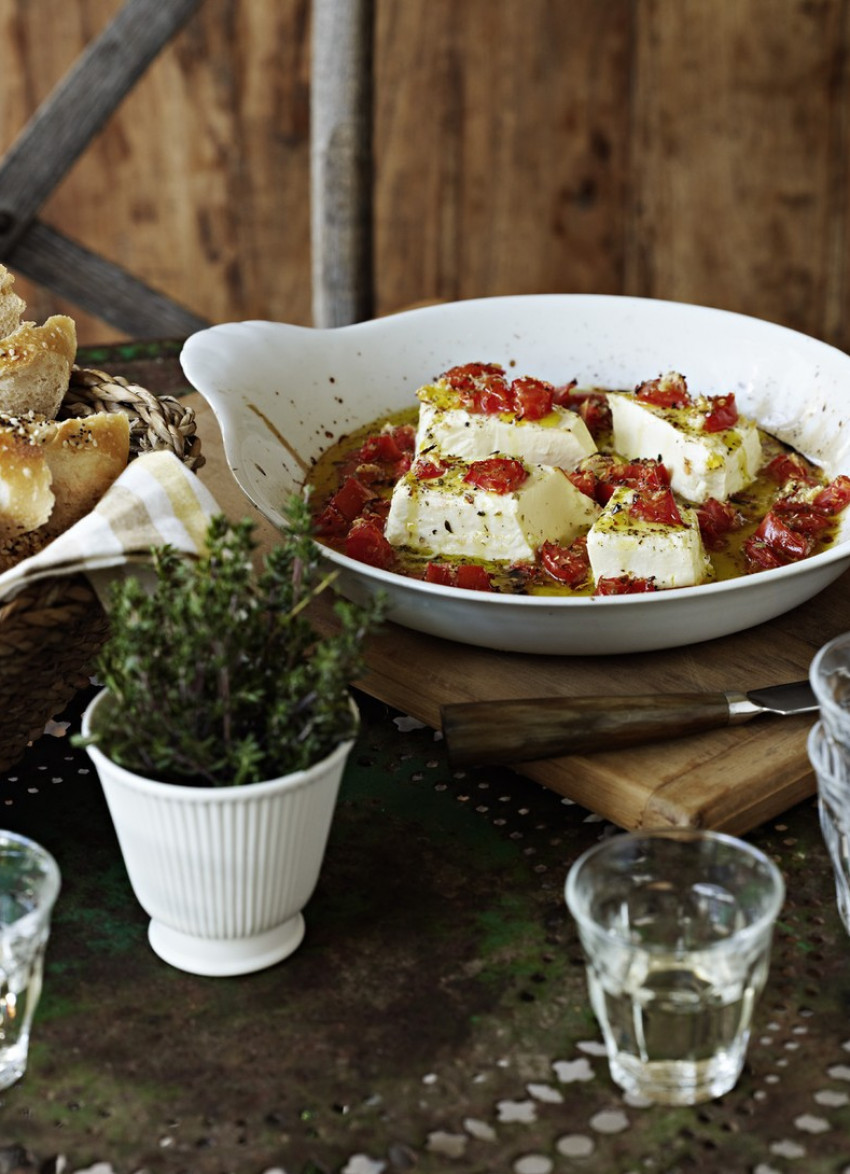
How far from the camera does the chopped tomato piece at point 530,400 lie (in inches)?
92.6

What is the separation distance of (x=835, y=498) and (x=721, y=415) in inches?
10.4

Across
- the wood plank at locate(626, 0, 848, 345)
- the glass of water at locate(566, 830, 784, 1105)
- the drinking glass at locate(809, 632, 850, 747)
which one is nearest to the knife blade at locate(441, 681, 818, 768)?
the drinking glass at locate(809, 632, 850, 747)

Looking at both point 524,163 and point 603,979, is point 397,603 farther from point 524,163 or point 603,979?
point 524,163

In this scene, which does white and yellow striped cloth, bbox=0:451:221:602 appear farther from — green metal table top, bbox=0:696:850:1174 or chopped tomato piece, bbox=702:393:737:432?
chopped tomato piece, bbox=702:393:737:432

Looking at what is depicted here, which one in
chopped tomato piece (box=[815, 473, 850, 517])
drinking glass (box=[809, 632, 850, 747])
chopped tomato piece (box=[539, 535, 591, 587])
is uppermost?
drinking glass (box=[809, 632, 850, 747])

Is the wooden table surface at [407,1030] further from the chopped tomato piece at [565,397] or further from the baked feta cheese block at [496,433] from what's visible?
the chopped tomato piece at [565,397]

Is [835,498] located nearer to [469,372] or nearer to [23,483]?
[469,372]

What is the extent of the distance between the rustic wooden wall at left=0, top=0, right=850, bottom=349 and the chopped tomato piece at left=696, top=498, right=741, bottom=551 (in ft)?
9.75

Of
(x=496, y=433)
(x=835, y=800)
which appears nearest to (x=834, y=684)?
(x=835, y=800)

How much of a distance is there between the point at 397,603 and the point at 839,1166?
0.85 m

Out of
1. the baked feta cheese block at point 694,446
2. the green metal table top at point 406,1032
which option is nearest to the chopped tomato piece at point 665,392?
the baked feta cheese block at point 694,446

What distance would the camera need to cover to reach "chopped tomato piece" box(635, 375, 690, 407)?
2422 millimetres

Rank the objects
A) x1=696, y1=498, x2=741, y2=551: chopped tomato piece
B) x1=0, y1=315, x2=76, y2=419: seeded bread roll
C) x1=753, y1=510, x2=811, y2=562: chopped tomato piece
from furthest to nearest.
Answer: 1. x1=696, y1=498, x2=741, y2=551: chopped tomato piece
2. x1=753, y1=510, x2=811, y2=562: chopped tomato piece
3. x1=0, y1=315, x2=76, y2=419: seeded bread roll

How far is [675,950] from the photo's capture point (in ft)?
4.49
